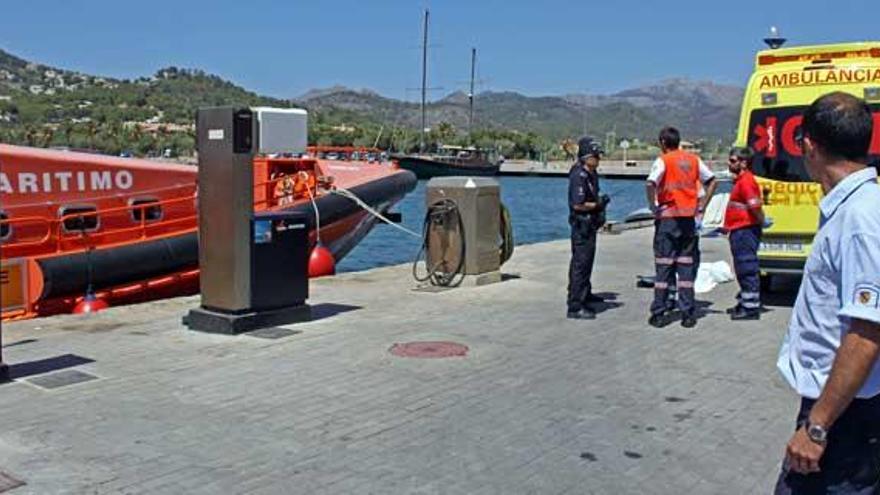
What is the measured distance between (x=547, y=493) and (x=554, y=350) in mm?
3356

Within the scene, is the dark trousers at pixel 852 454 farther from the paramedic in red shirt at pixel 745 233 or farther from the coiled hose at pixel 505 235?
the coiled hose at pixel 505 235

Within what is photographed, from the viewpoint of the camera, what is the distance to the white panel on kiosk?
28.4 ft

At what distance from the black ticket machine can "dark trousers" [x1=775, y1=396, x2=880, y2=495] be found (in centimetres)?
625

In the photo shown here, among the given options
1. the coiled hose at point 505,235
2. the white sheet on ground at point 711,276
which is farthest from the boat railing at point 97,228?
the white sheet on ground at point 711,276

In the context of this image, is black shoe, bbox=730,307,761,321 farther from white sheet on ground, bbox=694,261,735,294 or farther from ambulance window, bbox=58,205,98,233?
ambulance window, bbox=58,205,98,233

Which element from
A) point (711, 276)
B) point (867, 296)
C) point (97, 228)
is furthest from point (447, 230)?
point (867, 296)

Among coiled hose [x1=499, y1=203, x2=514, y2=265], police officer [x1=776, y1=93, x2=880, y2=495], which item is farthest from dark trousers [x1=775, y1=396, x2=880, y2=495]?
coiled hose [x1=499, y1=203, x2=514, y2=265]

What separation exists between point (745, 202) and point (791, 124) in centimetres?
142

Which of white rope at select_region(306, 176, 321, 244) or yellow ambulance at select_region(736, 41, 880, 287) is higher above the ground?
yellow ambulance at select_region(736, 41, 880, 287)

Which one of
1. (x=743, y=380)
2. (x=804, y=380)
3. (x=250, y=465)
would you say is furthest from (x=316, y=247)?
(x=804, y=380)

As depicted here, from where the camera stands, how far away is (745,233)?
9.38 metres

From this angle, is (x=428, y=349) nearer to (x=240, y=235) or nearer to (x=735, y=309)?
(x=240, y=235)

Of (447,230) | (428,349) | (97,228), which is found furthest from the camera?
(97,228)

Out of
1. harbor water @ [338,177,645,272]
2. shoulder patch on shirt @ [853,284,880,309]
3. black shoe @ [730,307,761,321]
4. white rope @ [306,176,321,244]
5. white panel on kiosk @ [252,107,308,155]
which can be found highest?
white panel on kiosk @ [252,107,308,155]
